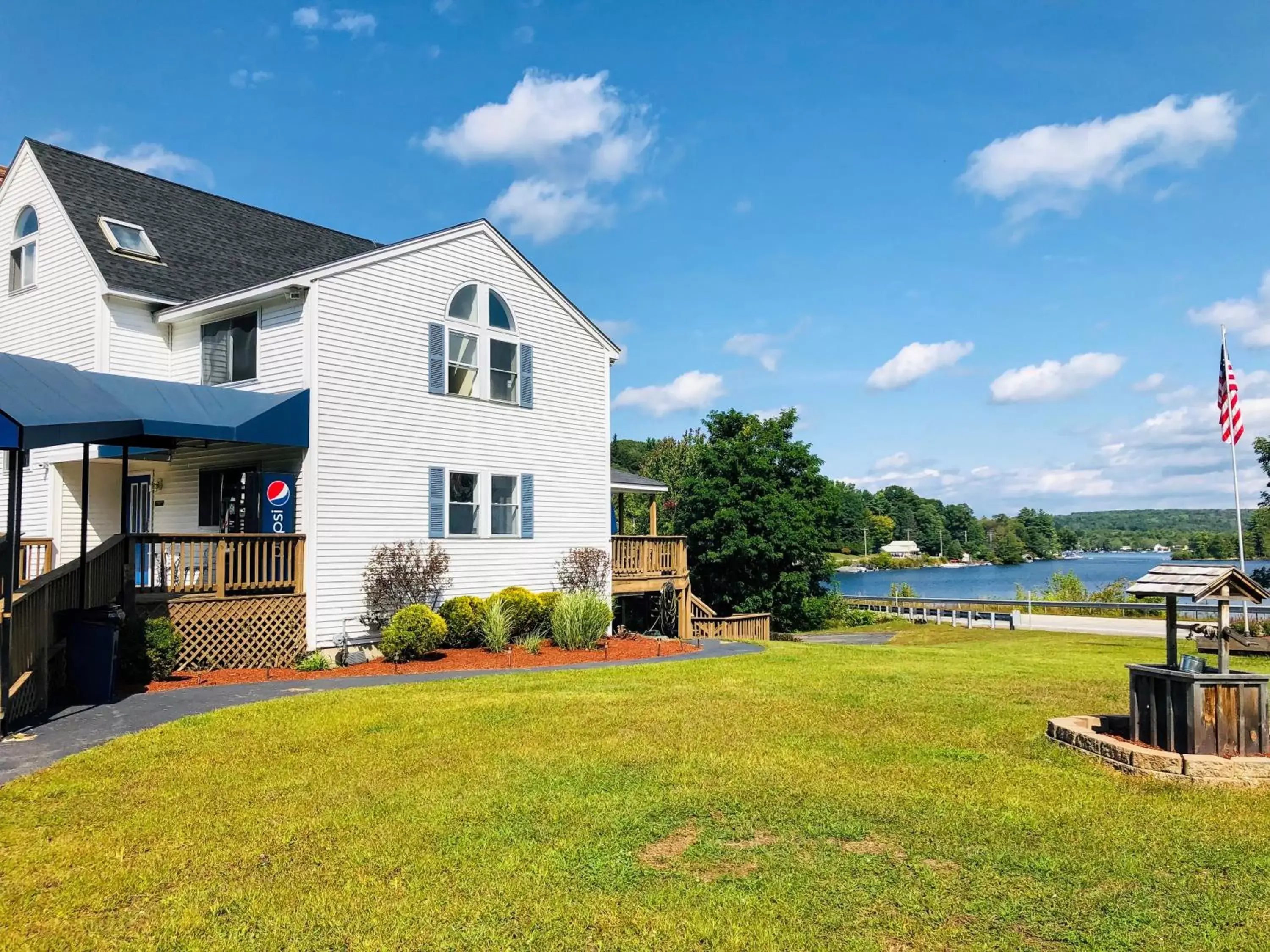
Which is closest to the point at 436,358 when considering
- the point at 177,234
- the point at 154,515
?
the point at 177,234

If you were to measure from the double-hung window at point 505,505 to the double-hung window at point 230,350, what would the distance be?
5.12 meters

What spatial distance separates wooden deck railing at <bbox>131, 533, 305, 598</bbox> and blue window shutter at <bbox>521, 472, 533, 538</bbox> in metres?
4.90

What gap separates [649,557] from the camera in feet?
70.0

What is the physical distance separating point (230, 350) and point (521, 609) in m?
7.45

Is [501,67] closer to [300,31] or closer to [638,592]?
[300,31]

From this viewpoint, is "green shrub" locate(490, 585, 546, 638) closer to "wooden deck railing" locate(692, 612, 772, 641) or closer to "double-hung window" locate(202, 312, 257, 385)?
"double-hung window" locate(202, 312, 257, 385)

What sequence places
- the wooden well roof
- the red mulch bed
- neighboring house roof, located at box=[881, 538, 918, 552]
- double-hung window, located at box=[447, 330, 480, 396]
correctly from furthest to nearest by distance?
neighboring house roof, located at box=[881, 538, 918, 552], double-hung window, located at box=[447, 330, 480, 396], the red mulch bed, the wooden well roof

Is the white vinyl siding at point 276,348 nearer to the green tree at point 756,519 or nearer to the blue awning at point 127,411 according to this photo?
the blue awning at point 127,411

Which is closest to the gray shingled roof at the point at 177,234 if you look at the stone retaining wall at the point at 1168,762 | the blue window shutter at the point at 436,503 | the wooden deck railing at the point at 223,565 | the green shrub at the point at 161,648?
the blue window shutter at the point at 436,503

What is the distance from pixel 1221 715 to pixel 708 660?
8810mm

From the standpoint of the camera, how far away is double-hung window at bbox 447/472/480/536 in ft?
55.7

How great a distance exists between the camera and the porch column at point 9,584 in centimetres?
789

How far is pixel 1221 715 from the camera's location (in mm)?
6824

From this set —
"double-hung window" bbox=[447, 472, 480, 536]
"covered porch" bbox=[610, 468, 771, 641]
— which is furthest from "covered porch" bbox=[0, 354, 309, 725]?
"covered porch" bbox=[610, 468, 771, 641]
